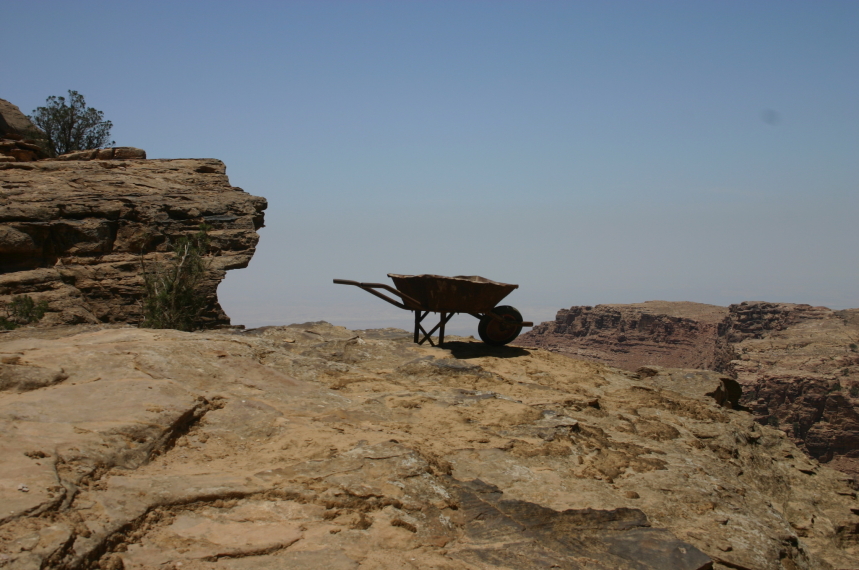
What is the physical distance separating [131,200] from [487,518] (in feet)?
32.5

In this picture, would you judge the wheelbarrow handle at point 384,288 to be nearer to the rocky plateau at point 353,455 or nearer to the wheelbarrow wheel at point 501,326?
the rocky plateau at point 353,455

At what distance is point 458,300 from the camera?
9133 millimetres

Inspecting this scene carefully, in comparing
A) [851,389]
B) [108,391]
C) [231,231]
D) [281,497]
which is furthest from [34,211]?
[851,389]

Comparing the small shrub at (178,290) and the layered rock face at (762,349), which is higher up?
the small shrub at (178,290)

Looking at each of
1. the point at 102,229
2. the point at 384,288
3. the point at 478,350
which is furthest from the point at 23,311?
the point at 478,350

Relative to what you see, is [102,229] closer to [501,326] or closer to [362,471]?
[501,326]

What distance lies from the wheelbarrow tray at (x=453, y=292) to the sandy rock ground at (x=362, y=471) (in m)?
1.85

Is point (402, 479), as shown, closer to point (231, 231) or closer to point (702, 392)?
point (702, 392)

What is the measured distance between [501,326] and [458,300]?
2.89ft

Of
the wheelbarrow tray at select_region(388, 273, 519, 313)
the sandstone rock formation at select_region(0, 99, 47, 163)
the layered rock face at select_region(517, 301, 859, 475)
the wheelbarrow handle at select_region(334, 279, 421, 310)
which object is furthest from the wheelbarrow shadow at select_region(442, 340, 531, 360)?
the layered rock face at select_region(517, 301, 859, 475)

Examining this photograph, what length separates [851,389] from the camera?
36094mm

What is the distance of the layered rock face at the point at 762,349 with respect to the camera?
36406 mm

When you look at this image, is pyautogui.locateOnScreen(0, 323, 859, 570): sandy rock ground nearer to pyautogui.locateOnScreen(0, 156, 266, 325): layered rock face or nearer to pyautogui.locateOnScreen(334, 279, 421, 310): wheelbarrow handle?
pyautogui.locateOnScreen(334, 279, 421, 310): wheelbarrow handle

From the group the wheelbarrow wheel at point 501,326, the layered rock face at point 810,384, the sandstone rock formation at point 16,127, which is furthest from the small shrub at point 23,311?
the layered rock face at point 810,384
